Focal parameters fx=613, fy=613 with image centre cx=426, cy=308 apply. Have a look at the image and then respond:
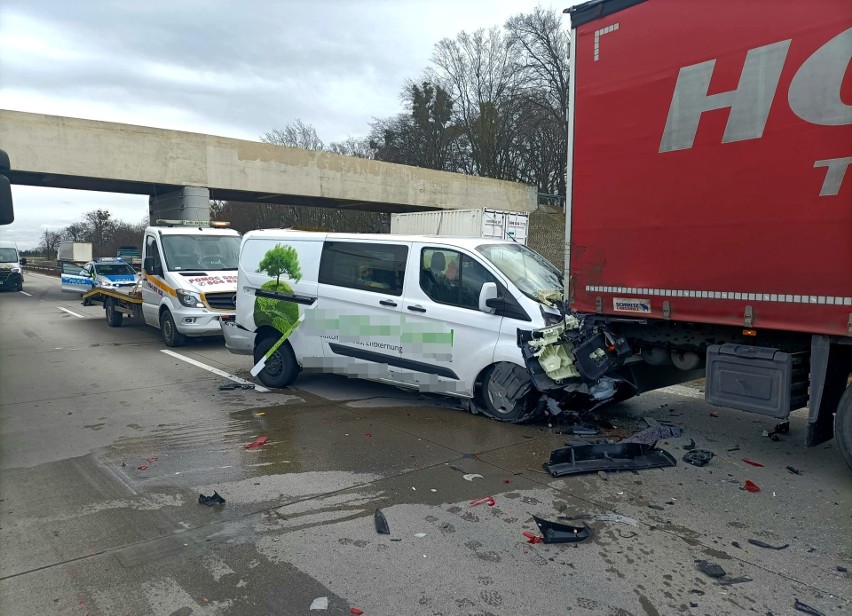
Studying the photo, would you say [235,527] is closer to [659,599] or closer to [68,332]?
[659,599]

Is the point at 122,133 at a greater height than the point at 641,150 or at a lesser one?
greater

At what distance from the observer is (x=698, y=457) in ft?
17.8

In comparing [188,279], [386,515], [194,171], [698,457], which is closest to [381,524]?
[386,515]

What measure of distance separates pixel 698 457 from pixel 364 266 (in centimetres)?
426

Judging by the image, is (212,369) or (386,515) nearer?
(386,515)

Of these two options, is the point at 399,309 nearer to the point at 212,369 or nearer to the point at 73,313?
the point at 212,369

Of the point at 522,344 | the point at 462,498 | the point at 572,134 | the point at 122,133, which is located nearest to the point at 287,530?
the point at 462,498

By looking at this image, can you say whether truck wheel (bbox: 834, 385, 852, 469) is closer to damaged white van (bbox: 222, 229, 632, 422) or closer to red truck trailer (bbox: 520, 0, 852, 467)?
red truck trailer (bbox: 520, 0, 852, 467)

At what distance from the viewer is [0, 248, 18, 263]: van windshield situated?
31.9 meters

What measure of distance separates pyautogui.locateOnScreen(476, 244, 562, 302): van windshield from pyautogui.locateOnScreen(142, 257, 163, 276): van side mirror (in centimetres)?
853

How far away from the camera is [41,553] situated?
379 cm

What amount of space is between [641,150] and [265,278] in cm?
524

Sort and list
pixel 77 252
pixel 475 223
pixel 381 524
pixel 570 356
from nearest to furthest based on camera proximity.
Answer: pixel 381 524
pixel 570 356
pixel 475 223
pixel 77 252

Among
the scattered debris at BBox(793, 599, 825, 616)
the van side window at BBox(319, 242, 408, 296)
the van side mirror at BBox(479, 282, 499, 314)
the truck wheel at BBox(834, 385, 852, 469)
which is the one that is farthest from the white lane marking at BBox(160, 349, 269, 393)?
the scattered debris at BBox(793, 599, 825, 616)
